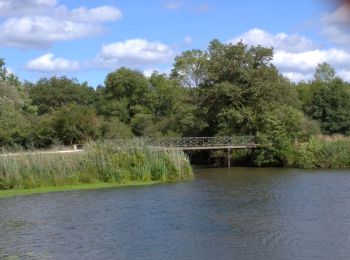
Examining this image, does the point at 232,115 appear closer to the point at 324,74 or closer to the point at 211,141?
the point at 211,141

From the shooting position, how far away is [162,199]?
30188 mm

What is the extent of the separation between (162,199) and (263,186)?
945 centimetres

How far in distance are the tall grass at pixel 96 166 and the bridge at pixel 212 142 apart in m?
15.8

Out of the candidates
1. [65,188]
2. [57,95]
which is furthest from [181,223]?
[57,95]

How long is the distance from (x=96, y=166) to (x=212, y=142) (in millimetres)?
24698

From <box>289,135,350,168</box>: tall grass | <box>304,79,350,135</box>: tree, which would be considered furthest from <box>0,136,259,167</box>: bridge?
<box>304,79,350,135</box>: tree

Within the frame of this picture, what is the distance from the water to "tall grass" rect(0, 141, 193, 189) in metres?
3.72

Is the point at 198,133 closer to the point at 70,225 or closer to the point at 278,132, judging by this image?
the point at 278,132

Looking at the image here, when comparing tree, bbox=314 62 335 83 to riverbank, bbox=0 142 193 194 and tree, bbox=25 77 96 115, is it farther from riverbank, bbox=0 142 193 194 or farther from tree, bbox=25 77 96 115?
riverbank, bbox=0 142 193 194

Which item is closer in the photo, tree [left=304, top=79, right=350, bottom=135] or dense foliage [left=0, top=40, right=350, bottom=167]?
dense foliage [left=0, top=40, right=350, bottom=167]

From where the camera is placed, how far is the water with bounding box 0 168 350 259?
59.1ft

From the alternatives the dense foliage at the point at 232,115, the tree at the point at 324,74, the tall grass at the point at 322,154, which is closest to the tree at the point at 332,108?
the dense foliage at the point at 232,115

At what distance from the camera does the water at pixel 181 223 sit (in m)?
18.0

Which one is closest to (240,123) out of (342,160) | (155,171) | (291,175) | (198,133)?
(198,133)
